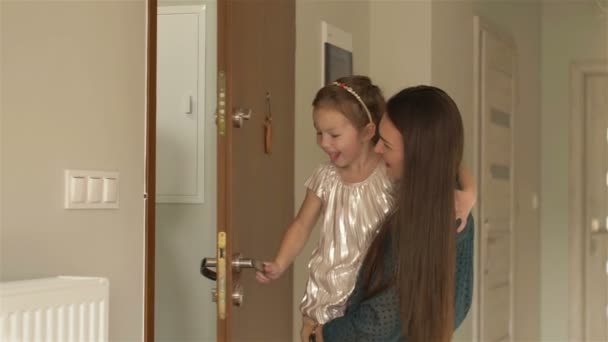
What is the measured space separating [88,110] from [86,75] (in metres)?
0.08

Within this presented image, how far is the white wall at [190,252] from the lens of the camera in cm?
235

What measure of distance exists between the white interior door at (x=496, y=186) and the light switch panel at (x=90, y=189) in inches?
97.8

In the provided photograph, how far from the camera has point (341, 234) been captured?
92.0 inches

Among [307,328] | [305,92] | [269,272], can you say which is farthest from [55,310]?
[305,92]

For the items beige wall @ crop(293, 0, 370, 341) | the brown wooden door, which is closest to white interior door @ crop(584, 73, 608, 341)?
beige wall @ crop(293, 0, 370, 341)

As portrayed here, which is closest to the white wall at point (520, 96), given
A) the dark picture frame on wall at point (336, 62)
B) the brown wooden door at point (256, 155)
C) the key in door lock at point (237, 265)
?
the dark picture frame on wall at point (336, 62)

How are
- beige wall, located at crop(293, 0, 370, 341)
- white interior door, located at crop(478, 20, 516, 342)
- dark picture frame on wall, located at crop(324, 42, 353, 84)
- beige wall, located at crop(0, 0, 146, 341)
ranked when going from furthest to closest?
white interior door, located at crop(478, 20, 516, 342)
dark picture frame on wall, located at crop(324, 42, 353, 84)
beige wall, located at crop(293, 0, 370, 341)
beige wall, located at crop(0, 0, 146, 341)

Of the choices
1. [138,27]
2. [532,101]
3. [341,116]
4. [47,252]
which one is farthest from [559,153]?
[47,252]

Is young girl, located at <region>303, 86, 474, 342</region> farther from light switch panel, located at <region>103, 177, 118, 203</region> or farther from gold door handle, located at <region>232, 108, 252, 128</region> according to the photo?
light switch panel, located at <region>103, 177, 118, 203</region>

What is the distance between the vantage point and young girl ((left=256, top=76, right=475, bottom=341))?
7.55 ft

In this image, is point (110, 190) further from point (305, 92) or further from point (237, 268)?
point (305, 92)

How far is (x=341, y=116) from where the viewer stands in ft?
7.59

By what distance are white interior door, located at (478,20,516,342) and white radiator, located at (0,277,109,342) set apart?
2.64 m

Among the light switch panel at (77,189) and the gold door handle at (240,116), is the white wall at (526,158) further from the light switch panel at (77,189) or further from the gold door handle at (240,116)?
the light switch panel at (77,189)
